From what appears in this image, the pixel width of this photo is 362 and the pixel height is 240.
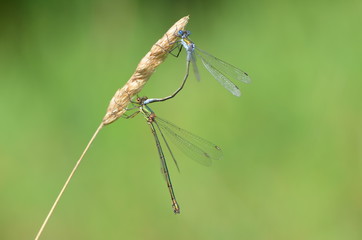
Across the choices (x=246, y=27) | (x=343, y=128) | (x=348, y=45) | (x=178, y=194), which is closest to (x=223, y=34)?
(x=246, y=27)

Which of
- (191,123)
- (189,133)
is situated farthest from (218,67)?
(191,123)

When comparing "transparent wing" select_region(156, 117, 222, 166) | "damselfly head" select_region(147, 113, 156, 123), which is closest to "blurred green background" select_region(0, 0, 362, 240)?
"transparent wing" select_region(156, 117, 222, 166)

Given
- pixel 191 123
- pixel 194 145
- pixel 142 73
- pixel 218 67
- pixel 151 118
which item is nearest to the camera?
pixel 142 73

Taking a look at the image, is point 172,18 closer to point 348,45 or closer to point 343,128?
point 348,45

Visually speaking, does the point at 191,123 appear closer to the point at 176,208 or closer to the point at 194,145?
the point at 194,145

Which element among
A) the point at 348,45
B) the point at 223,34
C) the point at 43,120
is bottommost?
the point at 43,120

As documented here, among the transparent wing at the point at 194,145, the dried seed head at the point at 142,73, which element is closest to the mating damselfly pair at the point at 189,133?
the transparent wing at the point at 194,145

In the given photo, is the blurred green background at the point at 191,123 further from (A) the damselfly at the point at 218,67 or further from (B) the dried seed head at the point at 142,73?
(B) the dried seed head at the point at 142,73
